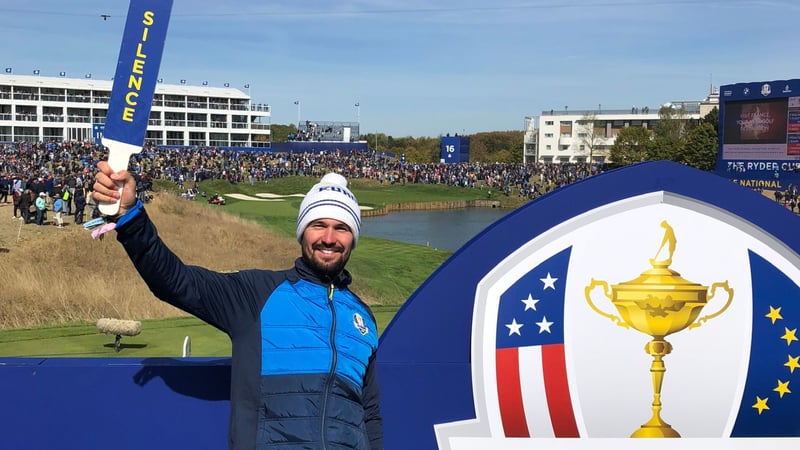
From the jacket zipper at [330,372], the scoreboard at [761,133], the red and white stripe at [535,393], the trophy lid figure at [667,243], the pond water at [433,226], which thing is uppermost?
the scoreboard at [761,133]

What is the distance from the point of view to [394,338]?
5.30 metres

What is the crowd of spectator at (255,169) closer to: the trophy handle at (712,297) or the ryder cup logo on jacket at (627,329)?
the ryder cup logo on jacket at (627,329)

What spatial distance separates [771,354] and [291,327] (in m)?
3.39

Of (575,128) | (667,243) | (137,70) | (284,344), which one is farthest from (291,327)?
(575,128)

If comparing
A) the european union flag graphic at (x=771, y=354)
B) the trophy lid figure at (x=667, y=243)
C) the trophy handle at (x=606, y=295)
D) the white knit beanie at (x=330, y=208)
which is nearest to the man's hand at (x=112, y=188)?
the white knit beanie at (x=330, y=208)

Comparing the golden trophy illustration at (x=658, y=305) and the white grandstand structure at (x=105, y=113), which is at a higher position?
the white grandstand structure at (x=105, y=113)

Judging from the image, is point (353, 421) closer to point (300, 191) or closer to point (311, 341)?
point (311, 341)

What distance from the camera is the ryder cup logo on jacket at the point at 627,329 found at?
5.25m

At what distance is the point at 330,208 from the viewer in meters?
3.64

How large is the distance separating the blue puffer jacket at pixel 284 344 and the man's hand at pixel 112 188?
0.14 feet

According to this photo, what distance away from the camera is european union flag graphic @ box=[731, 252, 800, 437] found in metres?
5.31

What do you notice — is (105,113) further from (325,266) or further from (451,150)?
(325,266)

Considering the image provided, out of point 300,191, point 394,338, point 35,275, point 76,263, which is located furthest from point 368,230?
point 394,338

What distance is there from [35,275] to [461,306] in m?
13.0
